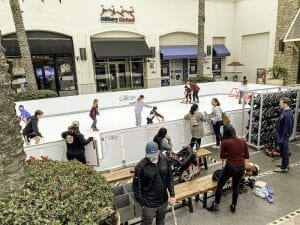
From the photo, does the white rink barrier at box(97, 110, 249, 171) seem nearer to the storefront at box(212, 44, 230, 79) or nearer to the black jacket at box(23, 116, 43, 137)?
the black jacket at box(23, 116, 43, 137)

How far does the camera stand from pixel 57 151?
6023mm

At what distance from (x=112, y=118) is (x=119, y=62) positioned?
31.4 feet

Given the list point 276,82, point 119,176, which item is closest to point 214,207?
point 119,176

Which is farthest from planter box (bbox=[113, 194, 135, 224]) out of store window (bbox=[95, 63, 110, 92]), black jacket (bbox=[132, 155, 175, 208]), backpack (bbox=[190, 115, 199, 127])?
store window (bbox=[95, 63, 110, 92])

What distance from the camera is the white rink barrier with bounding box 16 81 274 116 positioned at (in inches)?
541

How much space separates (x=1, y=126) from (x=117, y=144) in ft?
13.0

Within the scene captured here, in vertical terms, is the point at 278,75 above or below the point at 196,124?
above

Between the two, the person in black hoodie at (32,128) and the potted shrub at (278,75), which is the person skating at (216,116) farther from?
the potted shrub at (278,75)

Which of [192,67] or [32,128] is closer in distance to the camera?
[32,128]

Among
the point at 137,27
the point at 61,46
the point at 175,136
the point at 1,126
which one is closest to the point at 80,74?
the point at 61,46

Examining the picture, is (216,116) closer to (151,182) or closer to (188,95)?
(151,182)

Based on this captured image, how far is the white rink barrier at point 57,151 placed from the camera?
19.0 ft

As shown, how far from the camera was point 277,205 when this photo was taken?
4906mm

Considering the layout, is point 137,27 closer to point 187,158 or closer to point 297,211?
point 187,158
